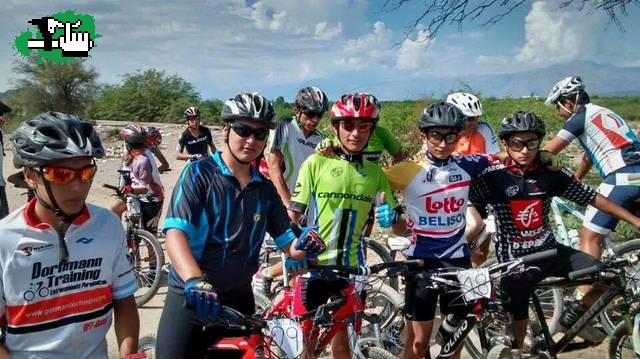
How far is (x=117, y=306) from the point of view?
229 cm

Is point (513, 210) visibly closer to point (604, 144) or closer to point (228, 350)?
point (604, 144)

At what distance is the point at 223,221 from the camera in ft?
8.78

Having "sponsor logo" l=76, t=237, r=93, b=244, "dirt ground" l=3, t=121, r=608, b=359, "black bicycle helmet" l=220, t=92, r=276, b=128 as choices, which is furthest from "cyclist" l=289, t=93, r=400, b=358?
"dirt ground" l=3, t=121, r=608, b=359

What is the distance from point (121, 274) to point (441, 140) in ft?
8.17

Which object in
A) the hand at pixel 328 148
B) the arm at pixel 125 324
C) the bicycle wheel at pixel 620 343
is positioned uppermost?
the hand at pixel 328 148

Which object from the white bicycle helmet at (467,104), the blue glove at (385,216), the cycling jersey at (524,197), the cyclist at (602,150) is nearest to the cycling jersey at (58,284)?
the blue glove at (385,216)

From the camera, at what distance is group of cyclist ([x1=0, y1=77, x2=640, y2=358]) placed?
81.7 inches

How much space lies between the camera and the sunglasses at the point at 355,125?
3.68m

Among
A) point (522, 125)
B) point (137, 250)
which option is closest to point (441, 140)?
point (522, 125)

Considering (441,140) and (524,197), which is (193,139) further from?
(524,197)

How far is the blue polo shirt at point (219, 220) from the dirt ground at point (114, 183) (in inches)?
109

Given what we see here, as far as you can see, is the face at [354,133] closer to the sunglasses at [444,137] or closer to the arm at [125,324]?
the sunglasses at [444,137]

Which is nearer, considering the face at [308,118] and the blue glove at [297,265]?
the blue glove at [297,265]

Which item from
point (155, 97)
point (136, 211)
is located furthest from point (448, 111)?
point (155, 97)
